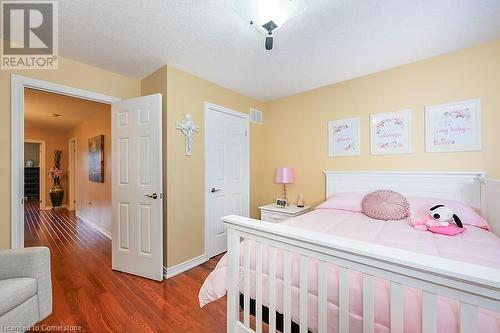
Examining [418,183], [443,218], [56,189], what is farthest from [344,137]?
[56,189]

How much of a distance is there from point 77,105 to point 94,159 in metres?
1.06

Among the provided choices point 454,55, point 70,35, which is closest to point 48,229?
point 70,35

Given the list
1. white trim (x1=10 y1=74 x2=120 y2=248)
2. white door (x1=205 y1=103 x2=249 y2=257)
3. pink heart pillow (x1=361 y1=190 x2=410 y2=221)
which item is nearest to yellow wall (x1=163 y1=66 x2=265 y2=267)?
white door (x1=205 y1=103 x2=249 y2=257)

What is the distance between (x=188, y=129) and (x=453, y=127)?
2.87m

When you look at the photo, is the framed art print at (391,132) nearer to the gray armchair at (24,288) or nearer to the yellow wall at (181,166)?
the yellow wall at (181,166)

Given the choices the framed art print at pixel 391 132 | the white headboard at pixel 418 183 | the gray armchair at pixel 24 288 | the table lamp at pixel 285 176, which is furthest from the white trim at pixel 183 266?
the framed art print at pixel 391 132

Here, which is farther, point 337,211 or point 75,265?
point 75,265

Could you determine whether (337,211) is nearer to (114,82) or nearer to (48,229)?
(114,82)

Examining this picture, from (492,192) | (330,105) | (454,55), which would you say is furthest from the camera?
(330,105)

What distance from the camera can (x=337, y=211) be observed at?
231 cm

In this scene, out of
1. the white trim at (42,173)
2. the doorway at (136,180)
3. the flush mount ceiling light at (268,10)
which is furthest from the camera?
the white trim at (42,173)

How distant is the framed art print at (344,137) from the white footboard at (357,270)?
2125 millimetres

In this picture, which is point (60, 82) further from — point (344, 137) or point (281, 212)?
point (344, 137)

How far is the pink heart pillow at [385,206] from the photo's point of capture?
6.52 feet
